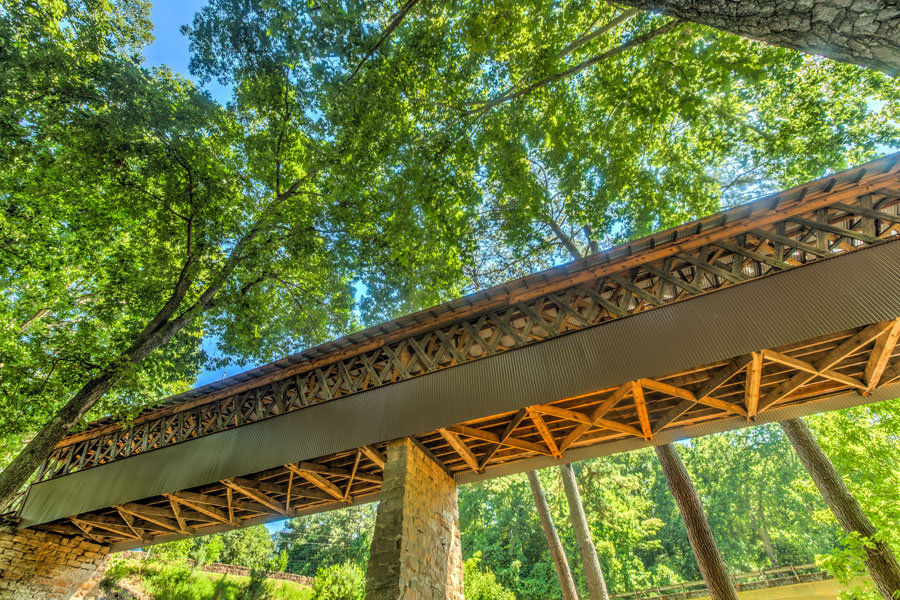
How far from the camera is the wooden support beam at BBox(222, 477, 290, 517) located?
690cm

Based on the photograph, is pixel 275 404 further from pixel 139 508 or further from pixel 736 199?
pixel 736 199

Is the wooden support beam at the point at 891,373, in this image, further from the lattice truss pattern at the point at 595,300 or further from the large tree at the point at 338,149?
the large tree at the point at 338,149

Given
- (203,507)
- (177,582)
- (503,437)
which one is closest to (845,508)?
(503,437)

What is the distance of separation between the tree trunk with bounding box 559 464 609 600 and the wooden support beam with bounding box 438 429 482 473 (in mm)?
5067

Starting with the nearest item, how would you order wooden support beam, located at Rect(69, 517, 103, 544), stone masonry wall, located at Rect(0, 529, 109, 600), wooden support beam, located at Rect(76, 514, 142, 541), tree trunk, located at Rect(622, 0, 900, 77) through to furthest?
tree trunk, located at Rect(622, 0, 900, 77) → stone masonry wall, located at Rect(0, 529, 109, 600) → wooden support beam, located at Rect(69, 517, 103, 544) → wooden support beam, located at Rect(76, 514, 142, 541)

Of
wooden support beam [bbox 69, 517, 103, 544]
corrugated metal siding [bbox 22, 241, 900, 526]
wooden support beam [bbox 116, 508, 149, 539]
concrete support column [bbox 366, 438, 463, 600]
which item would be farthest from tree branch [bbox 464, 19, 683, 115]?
wooden support beam [bbox 69, 517, 103, 544]

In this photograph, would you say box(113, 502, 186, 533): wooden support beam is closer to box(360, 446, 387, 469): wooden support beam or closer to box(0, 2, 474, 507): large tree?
box(0, 2, 474, 507): large tree

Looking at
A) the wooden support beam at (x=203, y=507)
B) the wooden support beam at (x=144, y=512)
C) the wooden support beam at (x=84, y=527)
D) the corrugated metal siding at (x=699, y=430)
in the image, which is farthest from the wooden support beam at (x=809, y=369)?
the wooden support beam at (x=84, y=527)

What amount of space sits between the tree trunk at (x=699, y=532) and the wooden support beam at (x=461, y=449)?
4.01m

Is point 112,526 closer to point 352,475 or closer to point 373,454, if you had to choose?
point 352,475

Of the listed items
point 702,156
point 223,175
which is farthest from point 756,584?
point 223,175

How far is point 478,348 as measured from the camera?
20.8 feet

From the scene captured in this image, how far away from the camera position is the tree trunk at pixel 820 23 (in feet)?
4.25

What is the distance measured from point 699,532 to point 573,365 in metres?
4.88
